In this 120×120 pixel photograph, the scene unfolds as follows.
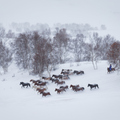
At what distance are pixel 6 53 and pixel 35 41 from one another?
9.56 meters

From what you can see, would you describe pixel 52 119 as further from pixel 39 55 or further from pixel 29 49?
pixel 29 49

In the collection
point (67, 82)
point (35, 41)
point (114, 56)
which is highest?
point (35, 41)

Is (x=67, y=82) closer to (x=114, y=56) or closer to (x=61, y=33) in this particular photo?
(x=114, y=56)

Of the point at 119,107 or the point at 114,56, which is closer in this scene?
the point at 119,107

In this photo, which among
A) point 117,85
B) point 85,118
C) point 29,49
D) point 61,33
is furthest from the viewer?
point 61,33

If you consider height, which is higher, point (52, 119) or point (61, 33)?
point (61, 33)

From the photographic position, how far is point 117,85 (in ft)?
42.8

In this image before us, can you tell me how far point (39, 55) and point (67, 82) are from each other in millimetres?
7392

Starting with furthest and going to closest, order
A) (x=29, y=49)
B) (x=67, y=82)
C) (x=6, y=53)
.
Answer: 1. (x=6, y=53)
2. (x=29, y=49)
3. (x=67, y=82)

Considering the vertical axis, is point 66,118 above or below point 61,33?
below

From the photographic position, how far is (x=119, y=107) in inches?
278

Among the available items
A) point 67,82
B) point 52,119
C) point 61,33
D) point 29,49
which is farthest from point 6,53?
point 52,119

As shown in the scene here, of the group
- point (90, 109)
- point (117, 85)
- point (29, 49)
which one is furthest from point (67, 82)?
point (29, 49)

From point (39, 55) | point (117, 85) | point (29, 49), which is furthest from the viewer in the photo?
point (29, 49)
